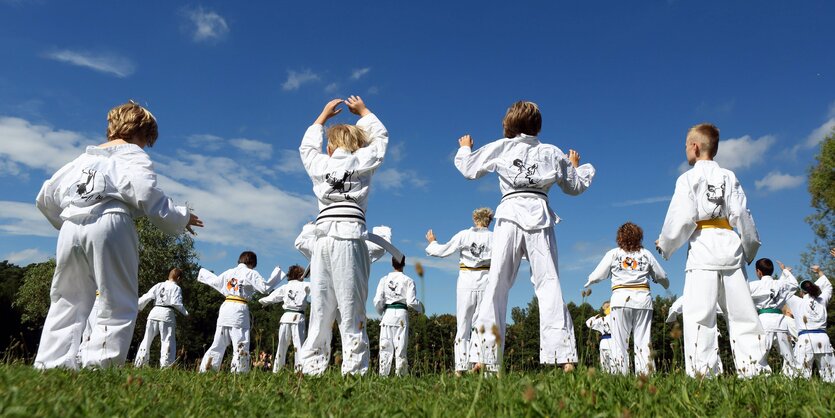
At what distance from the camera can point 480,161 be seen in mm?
6746

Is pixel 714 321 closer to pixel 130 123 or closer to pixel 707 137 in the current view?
pixel 707 137

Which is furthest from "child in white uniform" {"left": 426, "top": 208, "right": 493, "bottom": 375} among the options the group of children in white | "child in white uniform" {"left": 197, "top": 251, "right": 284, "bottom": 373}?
the group of children in white

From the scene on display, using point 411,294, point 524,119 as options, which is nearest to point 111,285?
point 524,119

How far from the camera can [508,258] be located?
20.6 feet

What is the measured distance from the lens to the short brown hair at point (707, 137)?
685 cm

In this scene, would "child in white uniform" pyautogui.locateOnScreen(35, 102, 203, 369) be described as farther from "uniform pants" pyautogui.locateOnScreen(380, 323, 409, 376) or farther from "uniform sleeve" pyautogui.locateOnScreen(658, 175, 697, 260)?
"uniform pants" pyautogui.locateOnScreen(380, 323, 409, 376)

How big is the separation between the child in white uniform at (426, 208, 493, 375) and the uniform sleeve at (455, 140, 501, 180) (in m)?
5.53

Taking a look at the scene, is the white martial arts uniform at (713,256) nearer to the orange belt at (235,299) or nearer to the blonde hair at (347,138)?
the blonde hair at (347,138)

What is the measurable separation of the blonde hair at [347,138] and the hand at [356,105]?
1.02 feet

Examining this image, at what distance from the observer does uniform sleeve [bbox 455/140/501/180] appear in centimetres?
671

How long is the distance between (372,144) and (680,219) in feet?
11.7

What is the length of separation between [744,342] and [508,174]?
121 inches

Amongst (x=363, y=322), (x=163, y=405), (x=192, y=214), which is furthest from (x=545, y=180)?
(x=163, y=405)

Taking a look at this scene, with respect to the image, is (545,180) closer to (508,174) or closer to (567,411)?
(508,174)
